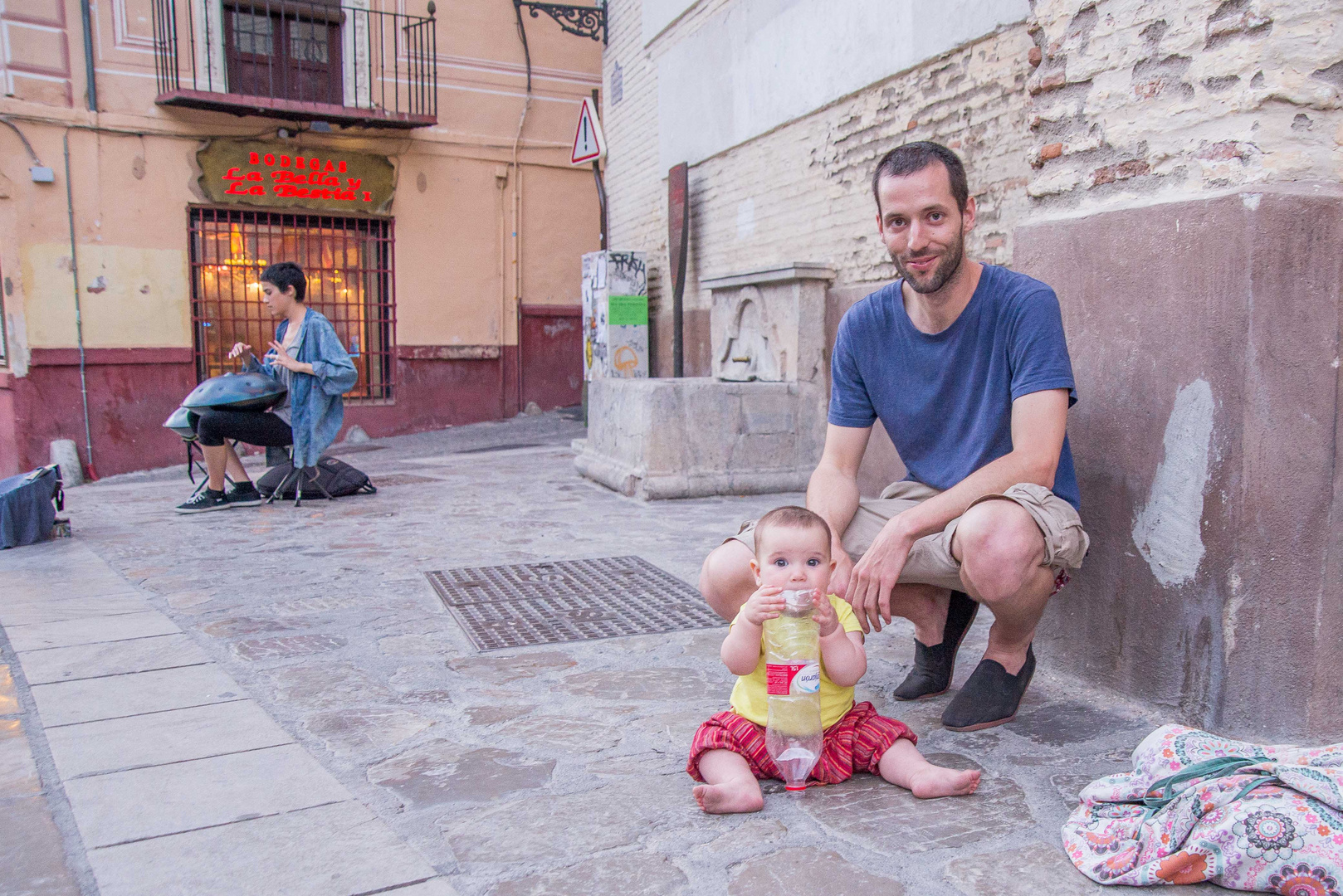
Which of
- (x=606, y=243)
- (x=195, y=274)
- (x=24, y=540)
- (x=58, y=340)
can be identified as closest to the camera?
(x=24, y=540)

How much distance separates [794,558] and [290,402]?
17.5ft

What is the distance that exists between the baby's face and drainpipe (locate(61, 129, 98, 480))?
1083cm

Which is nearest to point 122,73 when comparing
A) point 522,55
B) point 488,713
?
point 522,55

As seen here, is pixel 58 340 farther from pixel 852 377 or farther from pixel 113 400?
pixel 852 377

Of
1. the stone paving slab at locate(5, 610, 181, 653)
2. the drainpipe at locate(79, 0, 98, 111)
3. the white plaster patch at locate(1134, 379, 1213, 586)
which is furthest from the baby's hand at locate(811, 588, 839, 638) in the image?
the drainpipe at locate(79, 0, 98, 111)

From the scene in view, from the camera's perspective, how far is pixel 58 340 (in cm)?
1063

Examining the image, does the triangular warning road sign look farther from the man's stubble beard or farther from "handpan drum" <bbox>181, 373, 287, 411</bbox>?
the man's stubble beard

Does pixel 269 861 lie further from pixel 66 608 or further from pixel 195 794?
pixel 66 608

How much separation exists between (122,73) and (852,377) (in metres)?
11.0

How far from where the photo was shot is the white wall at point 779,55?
5938 millimetres

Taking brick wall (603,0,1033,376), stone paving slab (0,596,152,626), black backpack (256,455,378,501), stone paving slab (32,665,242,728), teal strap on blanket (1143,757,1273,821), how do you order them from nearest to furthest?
1. teal strap on blanket (1143,757,1273,821)
2. stone paving slab (32,665,242,728)
3. stone paving slab (0,596,152,626)
4. brick wall (603,0,1033,376)
5. black backpack (256,455,378,501)

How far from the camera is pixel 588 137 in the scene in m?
10.3

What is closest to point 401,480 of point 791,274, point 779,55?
point 791,274

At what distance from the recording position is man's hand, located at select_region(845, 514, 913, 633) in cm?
244
